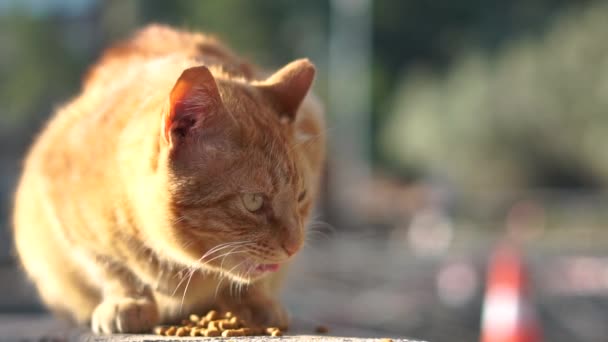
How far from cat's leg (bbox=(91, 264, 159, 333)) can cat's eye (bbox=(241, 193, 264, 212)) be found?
0.68 metres

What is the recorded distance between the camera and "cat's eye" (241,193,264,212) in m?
3.39

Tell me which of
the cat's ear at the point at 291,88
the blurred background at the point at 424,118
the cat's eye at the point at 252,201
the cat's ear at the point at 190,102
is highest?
the blurred background at the point at 424,118

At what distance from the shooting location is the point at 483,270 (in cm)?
1288

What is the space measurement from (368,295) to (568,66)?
1913cm

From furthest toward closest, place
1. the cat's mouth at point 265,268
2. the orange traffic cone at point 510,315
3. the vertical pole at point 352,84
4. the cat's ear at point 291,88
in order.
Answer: the vertical pole at point 352,84 < the orange traffic cone at point 510,315 < the cat's ear at point 291,88 < the cat's mouth at point 265,268

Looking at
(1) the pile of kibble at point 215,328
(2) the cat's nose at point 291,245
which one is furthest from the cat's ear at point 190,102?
(1) the pile of kibble at point 215,328

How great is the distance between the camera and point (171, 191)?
337 cm

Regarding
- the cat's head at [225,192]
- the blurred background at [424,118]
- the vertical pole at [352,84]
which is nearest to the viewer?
the cat's head at [225,192]

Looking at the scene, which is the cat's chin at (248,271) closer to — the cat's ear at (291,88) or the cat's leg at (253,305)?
the cat's leg at (253,305)

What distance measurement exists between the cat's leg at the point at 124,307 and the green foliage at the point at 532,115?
2582 centimetres

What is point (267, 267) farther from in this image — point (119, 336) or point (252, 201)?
point (119, 336)

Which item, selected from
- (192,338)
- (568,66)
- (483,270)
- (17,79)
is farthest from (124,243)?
(17,79)

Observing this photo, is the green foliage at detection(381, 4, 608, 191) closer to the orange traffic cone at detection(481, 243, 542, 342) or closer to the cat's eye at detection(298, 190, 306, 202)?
the orange traffic cone at detection(481, 243, 542, 342)

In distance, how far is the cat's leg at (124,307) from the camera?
3.70 m
